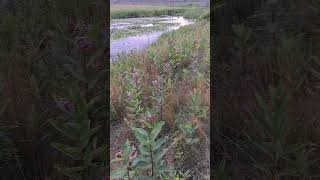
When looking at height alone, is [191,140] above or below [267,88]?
below

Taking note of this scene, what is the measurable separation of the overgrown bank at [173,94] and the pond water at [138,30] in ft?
0.11

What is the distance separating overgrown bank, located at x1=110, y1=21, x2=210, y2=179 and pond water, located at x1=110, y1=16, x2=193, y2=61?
0.11 feet

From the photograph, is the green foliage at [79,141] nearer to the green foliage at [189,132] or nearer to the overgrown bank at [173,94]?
the overgrown bank at [173,94]

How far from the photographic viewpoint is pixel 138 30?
1.59m

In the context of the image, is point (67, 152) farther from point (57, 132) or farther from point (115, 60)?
point (115, 60)

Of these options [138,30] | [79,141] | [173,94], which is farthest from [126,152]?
[138,30]

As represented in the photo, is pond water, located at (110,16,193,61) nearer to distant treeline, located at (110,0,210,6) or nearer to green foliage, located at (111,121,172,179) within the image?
distant treeline, located at (110,0,210,6)

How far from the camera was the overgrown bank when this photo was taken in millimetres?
1325

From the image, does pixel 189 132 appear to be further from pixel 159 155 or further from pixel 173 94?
pixel 159 155

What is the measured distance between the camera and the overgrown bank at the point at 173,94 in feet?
4.35

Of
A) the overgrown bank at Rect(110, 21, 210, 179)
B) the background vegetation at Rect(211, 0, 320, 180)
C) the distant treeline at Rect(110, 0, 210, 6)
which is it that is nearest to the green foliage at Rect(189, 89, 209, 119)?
the overgrown bank at Rect(110, 21, 210, 179)

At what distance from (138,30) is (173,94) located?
1.00ft

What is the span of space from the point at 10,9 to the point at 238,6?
433 millimetres

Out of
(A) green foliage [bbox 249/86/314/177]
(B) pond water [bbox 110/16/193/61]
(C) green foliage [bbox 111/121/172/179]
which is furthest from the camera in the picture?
(B) pond water [bbox 110/16/193/61]
